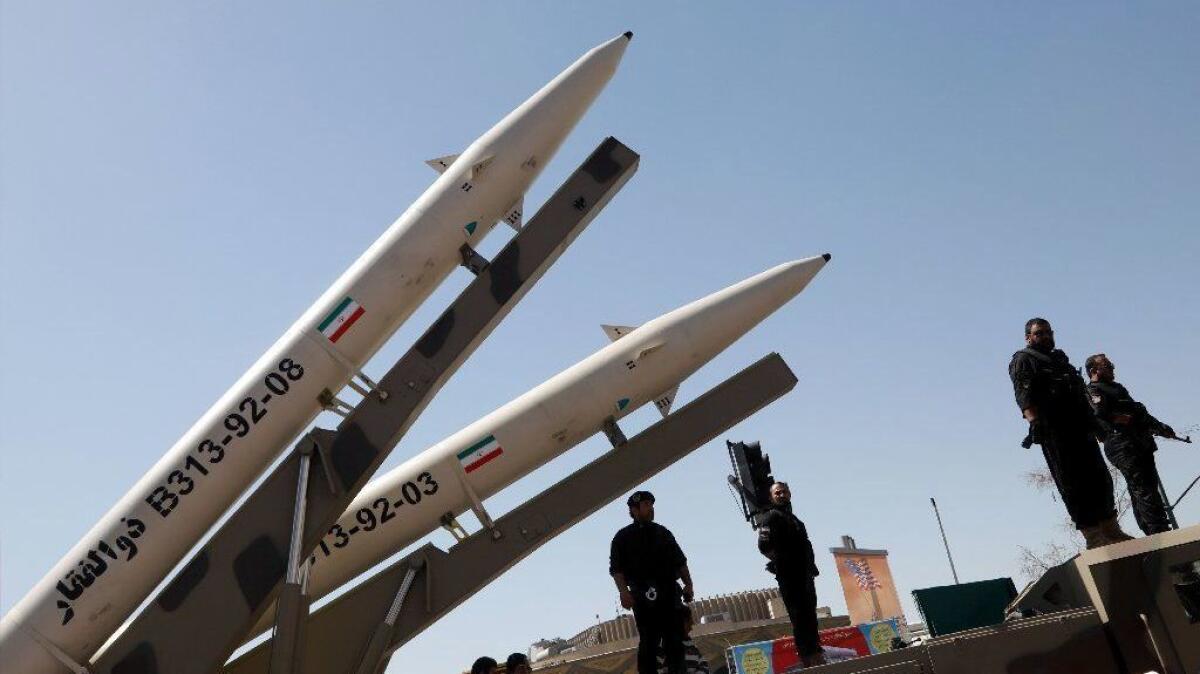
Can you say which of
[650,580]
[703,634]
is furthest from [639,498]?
[703,634]

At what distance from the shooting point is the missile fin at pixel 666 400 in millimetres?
8703

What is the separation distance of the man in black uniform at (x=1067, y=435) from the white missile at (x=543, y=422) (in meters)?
3.99

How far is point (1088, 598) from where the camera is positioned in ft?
12.6

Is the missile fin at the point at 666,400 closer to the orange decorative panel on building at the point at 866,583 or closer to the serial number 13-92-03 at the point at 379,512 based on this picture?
the serial number 13-92-03 at the point at 379,512

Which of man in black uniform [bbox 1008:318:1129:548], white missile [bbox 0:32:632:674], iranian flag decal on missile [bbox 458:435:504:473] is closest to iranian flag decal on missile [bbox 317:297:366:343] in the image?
white missile [bbox 0:32:632:674]

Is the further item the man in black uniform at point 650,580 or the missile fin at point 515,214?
the missile fin at point 515,214

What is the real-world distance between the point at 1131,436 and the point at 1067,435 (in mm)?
1954

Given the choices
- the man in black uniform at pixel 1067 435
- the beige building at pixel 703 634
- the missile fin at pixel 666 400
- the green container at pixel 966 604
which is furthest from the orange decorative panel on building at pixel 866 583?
the man in black uniform at pixel 1067 435

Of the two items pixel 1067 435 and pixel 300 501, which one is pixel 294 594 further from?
pixel 1067 435

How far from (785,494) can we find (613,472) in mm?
1516

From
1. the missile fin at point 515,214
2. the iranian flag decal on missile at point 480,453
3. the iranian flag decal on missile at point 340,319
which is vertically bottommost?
the iranian flag decal on missile at point 480,453

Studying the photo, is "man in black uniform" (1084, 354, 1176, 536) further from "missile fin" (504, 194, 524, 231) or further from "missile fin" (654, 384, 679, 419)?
"missile fin" (504, 194, 524, 231)

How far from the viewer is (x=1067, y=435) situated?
470 cm

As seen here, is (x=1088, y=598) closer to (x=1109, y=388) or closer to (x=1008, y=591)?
(x=1008, y=591)
